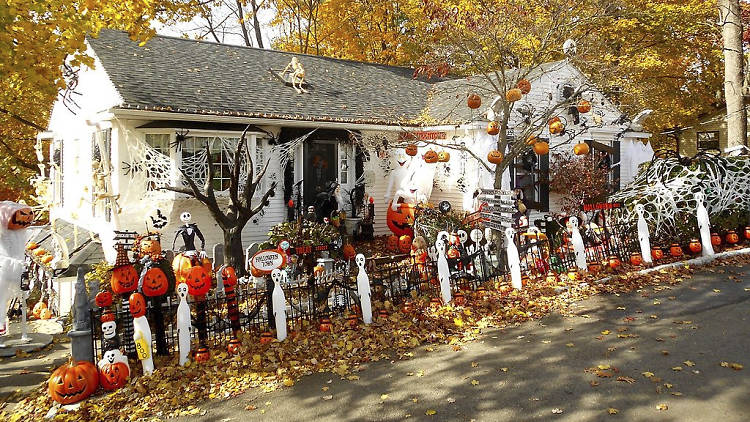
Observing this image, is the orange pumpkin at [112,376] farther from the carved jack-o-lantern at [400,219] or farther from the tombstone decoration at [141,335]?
the carved jack-o-lantern at [400,219]

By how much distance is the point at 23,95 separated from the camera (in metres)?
17.8

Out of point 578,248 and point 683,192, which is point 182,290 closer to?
point 578,248

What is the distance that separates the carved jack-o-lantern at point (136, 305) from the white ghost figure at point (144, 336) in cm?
4

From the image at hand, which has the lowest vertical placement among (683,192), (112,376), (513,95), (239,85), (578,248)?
(112,376)

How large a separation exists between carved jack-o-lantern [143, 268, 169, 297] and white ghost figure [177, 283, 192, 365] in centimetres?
35

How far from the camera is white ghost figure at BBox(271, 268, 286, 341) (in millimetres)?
6375

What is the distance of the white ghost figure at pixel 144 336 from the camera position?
18.4 feet

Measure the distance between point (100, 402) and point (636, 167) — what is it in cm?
1608

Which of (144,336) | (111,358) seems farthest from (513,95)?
(111,358)

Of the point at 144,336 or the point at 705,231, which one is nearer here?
the point at 144,336

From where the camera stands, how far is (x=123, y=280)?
6.04m

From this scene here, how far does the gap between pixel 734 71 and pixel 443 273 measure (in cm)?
1211

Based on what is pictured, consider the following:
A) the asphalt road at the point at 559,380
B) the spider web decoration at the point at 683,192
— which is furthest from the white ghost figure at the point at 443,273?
the spider web decoration at the point at 683,192

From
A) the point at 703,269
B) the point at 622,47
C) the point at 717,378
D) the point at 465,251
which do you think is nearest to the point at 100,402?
the point at 465,251
